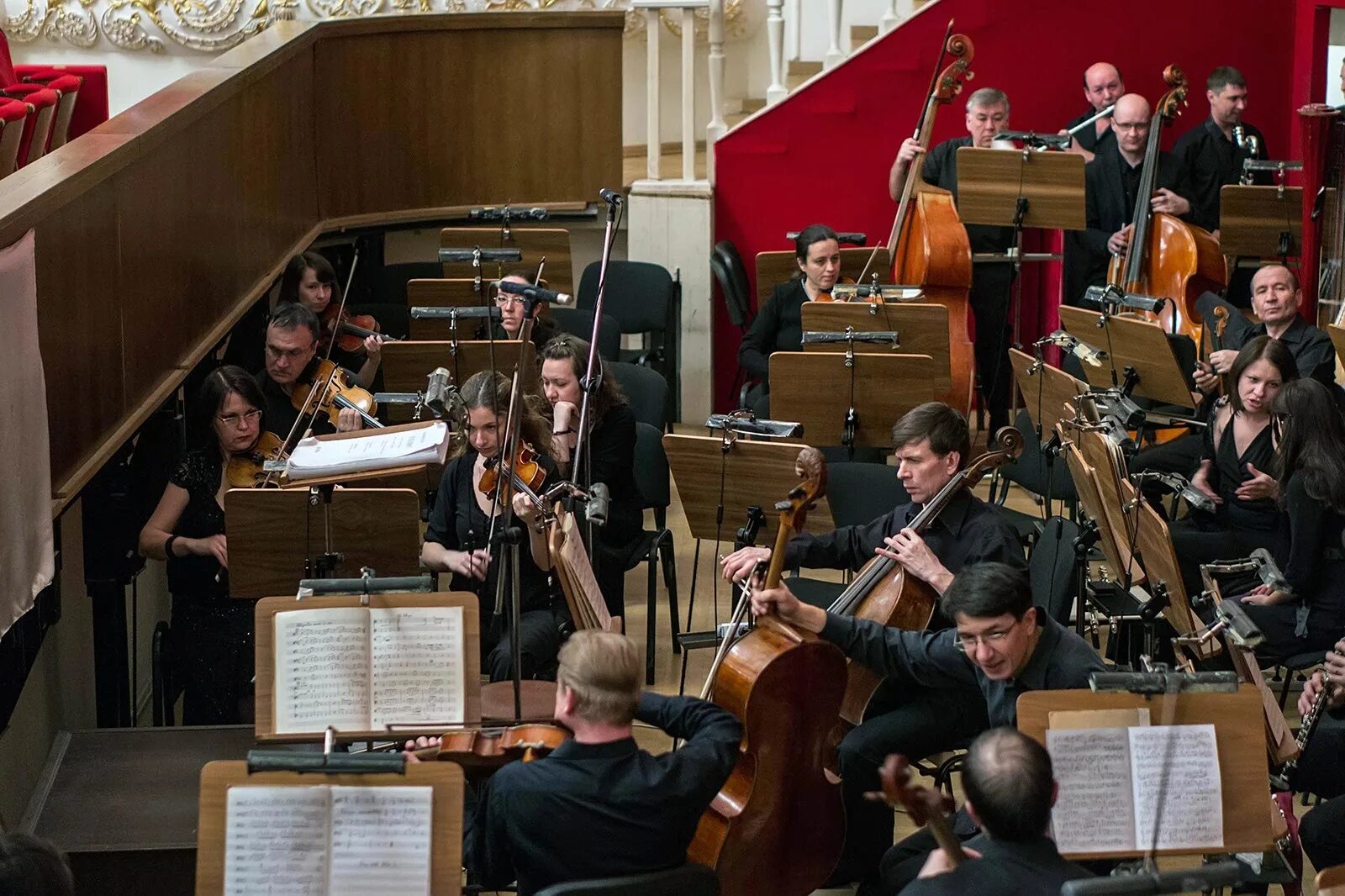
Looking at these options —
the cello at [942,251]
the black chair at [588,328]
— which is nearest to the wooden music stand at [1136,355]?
the cello at [942,251]

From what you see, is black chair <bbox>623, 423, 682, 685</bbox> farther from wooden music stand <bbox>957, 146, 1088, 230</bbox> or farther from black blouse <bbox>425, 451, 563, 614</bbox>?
wooden music stand <bbox>957, 146, 1088, 230</bbox>

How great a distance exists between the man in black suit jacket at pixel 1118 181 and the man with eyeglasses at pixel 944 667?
404cm

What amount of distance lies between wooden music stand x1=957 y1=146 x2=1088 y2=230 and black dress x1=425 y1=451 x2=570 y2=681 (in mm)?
3137

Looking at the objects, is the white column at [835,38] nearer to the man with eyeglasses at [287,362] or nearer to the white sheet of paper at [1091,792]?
the man with eyeglasses at [287,362]

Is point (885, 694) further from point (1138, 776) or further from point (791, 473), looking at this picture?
point (1138, 776)

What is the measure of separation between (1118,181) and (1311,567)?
11.5ft

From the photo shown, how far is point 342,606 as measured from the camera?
3551mm

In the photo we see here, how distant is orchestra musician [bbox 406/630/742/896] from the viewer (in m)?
3.21

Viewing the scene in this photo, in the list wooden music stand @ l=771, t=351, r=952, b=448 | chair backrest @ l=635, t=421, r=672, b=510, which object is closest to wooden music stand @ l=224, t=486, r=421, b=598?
chair backrest @ l=635, t=421, r=672, b=510

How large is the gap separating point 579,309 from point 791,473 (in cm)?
257

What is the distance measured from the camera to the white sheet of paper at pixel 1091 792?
3.15 m

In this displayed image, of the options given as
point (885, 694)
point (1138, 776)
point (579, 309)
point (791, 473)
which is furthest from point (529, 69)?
point (1138, 776)

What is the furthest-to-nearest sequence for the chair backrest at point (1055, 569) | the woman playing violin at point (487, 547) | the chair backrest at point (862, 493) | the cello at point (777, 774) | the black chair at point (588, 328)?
the black chair at point (588, 328) < the chair backrest at point (862, 493) < the woman playing violin at point (487, 547) < the chair backrest at point (1055, 569) < the cello at point (777, 774)

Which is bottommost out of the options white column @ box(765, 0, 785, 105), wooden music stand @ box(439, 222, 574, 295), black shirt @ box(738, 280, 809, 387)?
black shirt @ box(738, 280, 809, 387)
